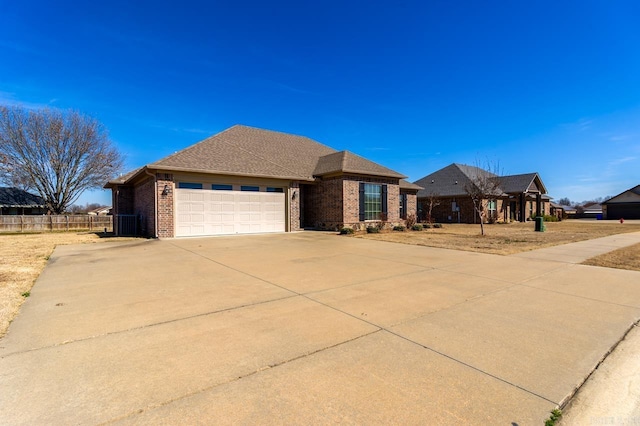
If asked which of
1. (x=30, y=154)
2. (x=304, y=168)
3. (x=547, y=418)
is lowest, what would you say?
(x=547, y=418)

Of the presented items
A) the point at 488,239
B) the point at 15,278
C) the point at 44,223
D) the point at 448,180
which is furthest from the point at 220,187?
the point at 448,180

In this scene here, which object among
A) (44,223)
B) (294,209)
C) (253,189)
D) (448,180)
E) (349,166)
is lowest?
(44,223)

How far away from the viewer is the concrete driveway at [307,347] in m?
2.35

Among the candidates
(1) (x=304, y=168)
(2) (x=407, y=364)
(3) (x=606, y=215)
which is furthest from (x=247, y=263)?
(3) (x=606, y=215)

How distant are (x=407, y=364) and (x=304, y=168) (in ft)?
59.9

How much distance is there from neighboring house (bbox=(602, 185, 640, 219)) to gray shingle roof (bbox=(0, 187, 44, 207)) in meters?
76.7

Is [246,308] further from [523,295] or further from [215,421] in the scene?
[523,295]

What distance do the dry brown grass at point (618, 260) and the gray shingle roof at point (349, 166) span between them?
11695 millimetres

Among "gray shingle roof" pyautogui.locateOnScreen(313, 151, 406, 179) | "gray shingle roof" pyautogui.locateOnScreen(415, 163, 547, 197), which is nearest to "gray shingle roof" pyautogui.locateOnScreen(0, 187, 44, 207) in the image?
"gray shingle roof" pyautogui.locateOnScreen(313, 151, 406, 179)

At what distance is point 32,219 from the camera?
85.5ft

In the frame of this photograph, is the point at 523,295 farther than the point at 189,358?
Yes

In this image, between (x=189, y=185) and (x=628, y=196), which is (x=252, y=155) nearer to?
(x=189, y=185)

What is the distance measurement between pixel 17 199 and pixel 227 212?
3766 cm

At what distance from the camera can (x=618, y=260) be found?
8.95 metres
